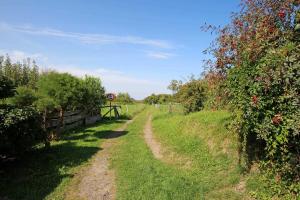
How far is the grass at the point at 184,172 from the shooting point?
8180 millimetres

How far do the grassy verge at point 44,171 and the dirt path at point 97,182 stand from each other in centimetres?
37

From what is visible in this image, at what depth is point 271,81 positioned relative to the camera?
652cm

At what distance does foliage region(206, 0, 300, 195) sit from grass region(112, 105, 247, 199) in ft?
4.75

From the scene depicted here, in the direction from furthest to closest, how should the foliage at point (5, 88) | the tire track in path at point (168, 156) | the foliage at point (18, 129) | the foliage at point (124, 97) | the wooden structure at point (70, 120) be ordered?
the foliage at point (124, 97) → the wooden structure at point (70, 120) → the tire track in path at point (168, 156) → the foliage at point (5, 88) → the foliage at point (18, 129)

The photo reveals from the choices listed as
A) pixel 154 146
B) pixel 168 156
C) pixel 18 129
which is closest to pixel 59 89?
pixel 18 129

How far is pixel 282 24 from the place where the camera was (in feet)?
25.6

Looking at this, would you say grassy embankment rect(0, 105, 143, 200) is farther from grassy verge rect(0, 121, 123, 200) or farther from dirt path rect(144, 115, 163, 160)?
dirt path rect(144, 115, 163, 160)

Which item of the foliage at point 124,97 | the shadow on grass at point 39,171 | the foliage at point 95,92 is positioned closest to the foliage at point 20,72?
the foliage at point 95,92

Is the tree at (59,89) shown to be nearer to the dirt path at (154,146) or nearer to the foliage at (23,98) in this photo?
the foliage at (23,98)

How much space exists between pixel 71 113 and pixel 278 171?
1617cm

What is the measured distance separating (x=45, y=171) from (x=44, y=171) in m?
0.03

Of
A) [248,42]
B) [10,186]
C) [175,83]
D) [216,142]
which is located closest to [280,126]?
[248,42]

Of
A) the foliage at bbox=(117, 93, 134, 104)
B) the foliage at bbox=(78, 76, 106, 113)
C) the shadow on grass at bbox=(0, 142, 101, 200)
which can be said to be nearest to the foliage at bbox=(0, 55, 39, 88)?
the foliage at bbox=(78, 76, 106, 113)

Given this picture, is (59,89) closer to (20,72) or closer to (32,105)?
(32,105)
